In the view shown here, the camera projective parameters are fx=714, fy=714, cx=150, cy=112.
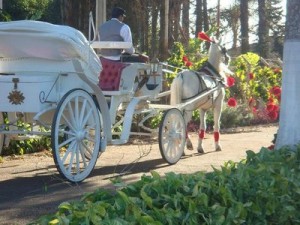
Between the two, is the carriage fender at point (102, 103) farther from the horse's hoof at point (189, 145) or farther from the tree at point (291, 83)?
the horse's hoof at point (189, 145)

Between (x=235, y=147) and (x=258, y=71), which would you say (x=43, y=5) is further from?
(x=235, y=147)

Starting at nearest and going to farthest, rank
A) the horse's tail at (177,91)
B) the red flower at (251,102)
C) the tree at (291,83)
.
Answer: the tree at (291,83), the horse's tail at (177,91), the red flower at (251,102)

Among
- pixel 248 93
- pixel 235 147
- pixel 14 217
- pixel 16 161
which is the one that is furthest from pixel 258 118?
pixel 14 217

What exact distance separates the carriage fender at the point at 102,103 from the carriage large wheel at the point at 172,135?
Answer: 1642 millimetres

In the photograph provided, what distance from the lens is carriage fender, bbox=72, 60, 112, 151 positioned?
9.20m

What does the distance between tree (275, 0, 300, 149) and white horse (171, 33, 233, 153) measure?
17.1 feet

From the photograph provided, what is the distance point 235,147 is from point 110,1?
10.3m

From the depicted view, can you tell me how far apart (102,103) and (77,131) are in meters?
0.58

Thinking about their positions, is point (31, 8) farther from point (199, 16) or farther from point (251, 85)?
point (199, 16)

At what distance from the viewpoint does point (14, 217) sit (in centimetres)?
693

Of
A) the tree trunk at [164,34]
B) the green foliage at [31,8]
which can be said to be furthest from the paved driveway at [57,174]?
the green foliage at [31,8]

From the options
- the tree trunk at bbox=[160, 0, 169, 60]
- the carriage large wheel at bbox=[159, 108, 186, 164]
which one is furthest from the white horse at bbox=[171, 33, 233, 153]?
the tree trunk at bbox=[160, 0, 169, 60]

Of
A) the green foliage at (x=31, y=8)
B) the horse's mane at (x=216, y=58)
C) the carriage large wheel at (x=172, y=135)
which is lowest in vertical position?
the carriage large wheel at (x=172, y=135)

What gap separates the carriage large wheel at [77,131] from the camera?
864 centimetres
